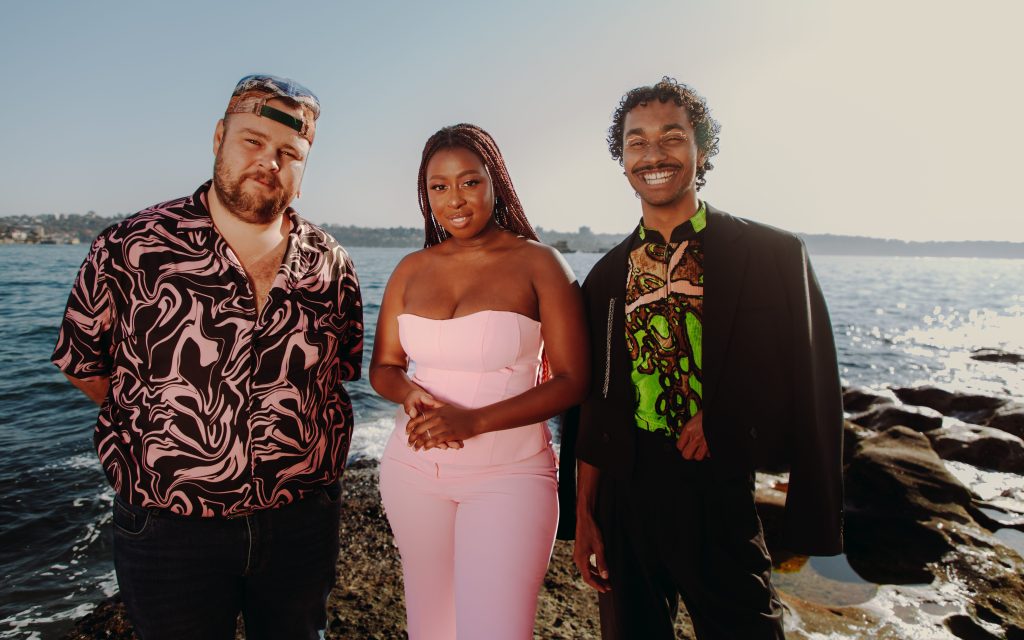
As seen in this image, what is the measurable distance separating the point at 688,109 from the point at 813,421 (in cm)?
165

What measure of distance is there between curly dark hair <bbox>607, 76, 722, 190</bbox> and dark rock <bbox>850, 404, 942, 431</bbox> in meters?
11.2

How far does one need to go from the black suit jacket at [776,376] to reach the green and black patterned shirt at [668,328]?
0.13 metres

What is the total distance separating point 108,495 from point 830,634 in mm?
9085

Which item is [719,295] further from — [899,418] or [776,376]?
[899,418]

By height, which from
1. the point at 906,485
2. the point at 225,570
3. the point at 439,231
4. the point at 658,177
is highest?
the point at 658,177

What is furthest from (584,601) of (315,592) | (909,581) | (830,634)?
(909,581)

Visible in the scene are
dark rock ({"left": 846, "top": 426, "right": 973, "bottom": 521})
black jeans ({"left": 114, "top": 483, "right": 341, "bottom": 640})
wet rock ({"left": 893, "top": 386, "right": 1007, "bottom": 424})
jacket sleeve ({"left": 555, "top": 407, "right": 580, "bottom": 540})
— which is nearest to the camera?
black jeans ({"left": 114, "top": 483, "right": 341, "bottom": 640})

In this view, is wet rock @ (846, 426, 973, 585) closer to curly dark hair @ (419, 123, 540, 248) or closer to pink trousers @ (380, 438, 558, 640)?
pink trousers @ (380, 438, 558, 640)

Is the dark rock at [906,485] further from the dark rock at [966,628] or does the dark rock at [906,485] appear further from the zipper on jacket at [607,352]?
the zipper on jacket at [607,352]

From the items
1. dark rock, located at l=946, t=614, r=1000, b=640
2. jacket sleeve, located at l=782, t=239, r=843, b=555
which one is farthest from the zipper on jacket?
dark rock, located at l=946, t=614, r=1000, b=640

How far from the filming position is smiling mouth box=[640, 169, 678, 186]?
2883mm

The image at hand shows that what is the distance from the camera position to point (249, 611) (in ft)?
8.64

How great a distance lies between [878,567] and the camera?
6.00m

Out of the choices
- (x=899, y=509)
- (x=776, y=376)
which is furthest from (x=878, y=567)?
(x=776, y=376)
